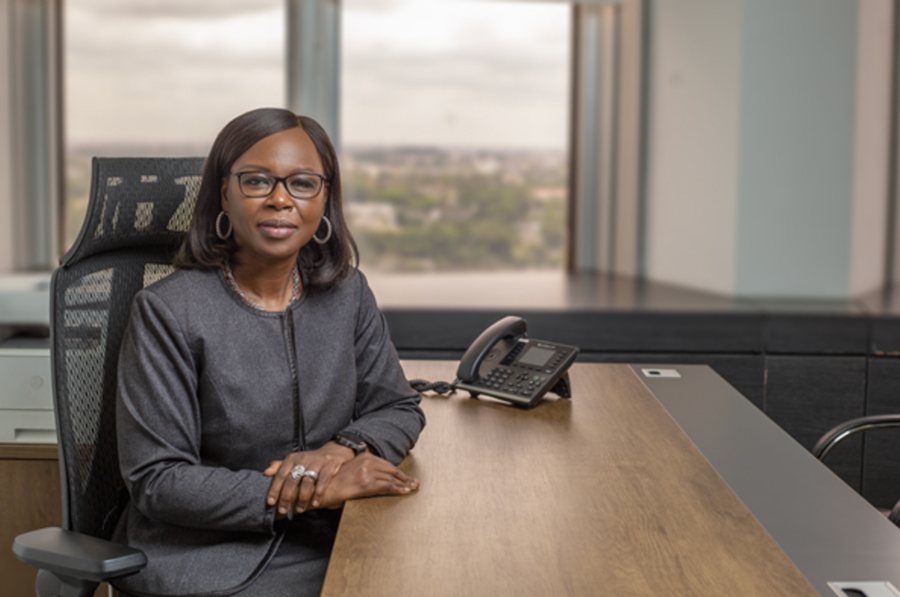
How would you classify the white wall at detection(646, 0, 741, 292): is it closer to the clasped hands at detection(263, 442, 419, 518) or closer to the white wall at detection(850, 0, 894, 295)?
the white wall at detection(850, 0, 894, 295)

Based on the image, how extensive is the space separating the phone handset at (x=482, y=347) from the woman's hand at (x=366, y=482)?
57 centimetres

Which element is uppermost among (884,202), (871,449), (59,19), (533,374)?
(59,19)

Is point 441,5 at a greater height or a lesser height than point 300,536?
greater

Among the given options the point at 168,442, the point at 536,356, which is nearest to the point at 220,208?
the point at 168,442

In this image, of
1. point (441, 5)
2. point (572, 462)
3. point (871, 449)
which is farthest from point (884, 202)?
point (572, 462)

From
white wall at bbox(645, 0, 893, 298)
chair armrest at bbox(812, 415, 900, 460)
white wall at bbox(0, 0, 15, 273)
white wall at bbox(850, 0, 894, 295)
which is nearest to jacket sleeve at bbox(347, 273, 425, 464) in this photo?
chair armrest at bbox(812, 415, 900, 460)

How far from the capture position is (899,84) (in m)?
3.68

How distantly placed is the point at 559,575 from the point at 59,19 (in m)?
3.81

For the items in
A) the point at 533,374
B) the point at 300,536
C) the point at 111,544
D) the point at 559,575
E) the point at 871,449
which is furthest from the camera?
the point at 871,449

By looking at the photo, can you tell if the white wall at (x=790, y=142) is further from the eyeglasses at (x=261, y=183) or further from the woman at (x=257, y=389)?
the eyeglasses at (x=261, y=183)

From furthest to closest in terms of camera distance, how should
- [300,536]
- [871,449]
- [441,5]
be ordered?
[441,5], [871,449], [300,536]

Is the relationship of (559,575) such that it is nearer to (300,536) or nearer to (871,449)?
(300,536)

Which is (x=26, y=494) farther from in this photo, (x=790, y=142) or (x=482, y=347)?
(x=790, y=142)

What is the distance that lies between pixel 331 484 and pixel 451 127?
2934 mm
